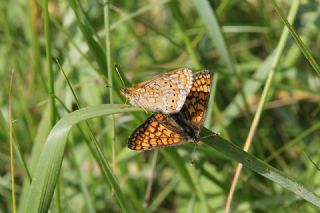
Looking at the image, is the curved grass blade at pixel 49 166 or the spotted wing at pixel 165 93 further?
the spotted wing at pixel 165 93

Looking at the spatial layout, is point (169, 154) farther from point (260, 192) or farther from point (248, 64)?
point (248, 64)

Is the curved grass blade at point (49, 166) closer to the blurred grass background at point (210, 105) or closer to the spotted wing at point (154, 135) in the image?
the spotted wing at point (154, 135)

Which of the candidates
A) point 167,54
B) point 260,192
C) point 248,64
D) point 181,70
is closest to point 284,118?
point 248,64

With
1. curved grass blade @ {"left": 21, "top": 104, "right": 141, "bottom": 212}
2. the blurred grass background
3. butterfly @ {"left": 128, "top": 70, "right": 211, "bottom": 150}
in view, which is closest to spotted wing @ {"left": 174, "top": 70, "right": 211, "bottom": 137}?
butterfly @ {"left": 128, "top": 70, "right": 211, "bottom": 150}

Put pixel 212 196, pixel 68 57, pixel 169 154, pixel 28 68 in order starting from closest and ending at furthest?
1. pixel 169 154
2. pixel 68 57
3. pixel 212 196
4. pixel 28 68

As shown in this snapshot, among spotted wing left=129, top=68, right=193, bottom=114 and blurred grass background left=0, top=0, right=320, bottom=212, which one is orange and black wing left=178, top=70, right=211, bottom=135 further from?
blurred grass background left=0, top=0, right=320, bottom=212

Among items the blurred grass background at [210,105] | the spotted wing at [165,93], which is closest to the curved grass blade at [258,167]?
the spotted wing at [165,93]

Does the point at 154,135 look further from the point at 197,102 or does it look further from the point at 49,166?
the point at 49,166
